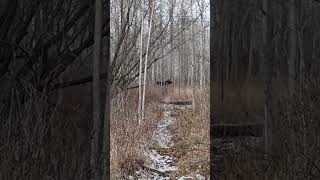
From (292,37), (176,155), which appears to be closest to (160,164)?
(176,155)

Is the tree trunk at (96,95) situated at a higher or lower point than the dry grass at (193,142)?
higher

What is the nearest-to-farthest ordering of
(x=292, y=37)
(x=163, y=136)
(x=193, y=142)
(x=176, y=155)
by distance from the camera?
(x=292, y=37)
(x=176, y=155)
(x=193, y=142)
(x=163, y=136)

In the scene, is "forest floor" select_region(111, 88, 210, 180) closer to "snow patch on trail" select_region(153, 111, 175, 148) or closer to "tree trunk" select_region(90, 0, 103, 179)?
"snow patch on trail" select_region(153, 111, 175, 148)

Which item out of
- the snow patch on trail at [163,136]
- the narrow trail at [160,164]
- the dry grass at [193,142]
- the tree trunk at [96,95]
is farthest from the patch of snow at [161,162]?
the tree trunk at [96,95]

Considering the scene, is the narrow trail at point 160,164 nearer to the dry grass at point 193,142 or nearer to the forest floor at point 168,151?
the forest floor at point 168,151

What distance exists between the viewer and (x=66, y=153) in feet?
9.66

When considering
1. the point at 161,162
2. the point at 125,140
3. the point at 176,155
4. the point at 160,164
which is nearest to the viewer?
the point at 125,140

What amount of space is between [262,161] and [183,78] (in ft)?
64.3

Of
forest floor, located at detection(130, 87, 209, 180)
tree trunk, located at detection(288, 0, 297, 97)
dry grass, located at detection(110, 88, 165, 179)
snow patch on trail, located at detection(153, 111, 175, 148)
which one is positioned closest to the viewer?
tree trunk, located at detection(288, 0, 297, 97)

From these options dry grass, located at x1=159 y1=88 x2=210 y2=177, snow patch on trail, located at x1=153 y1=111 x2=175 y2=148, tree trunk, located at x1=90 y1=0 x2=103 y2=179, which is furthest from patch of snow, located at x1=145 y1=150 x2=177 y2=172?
tree trunk, located at x1=90 y1=0 x2=103 y2=179

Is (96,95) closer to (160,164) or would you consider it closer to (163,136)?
(160,164)

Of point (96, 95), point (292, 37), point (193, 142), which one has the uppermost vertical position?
point (292, 37)

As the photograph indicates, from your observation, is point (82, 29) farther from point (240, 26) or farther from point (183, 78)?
point (183, 78)

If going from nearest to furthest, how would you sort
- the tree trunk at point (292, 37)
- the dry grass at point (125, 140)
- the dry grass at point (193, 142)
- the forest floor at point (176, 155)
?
1. the tree trunk at point (292, 37)
2. the dry grass at point (125, 140)
3. the forest floor at point (176, 155)
4. the dry grass at point (193, 142)
